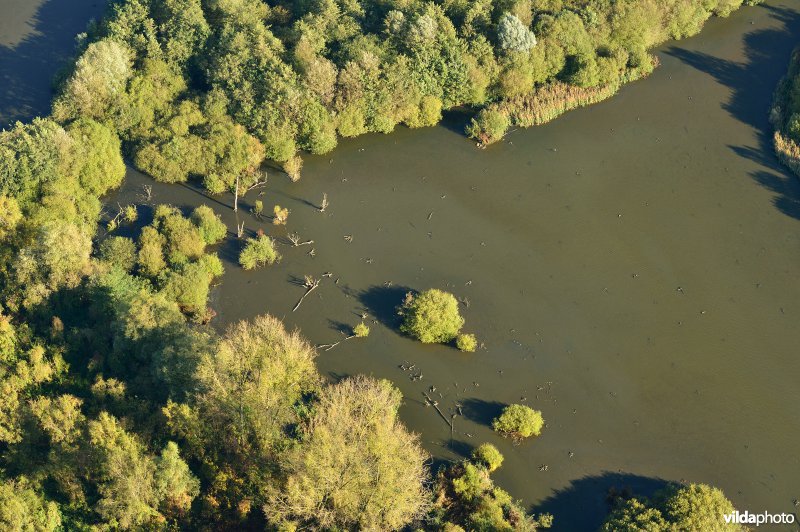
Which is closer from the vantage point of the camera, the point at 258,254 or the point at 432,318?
the point at 432,318

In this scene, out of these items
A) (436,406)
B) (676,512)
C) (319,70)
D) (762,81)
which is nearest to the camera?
(676,512)

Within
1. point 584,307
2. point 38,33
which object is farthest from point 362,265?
point 38,33

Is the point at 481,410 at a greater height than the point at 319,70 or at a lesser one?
lesser

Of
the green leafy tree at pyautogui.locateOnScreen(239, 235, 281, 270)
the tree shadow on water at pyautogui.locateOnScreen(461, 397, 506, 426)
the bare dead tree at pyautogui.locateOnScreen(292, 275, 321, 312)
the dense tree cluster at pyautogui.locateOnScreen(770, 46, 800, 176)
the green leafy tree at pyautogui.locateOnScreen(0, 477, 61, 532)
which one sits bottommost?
the green leafy tree at pyautogui.locateOnScreen(0, 477, 61, 532)

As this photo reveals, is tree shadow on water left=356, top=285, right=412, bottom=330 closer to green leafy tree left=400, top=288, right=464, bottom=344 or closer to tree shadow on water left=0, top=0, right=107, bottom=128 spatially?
green leafy tree left=400, top=288, right=464, bottom=344

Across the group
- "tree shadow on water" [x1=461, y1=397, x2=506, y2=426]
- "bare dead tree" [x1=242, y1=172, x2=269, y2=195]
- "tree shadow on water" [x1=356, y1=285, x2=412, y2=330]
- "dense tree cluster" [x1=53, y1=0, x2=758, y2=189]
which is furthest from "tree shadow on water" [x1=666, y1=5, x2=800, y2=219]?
"bare dead tree" [x1=242, y1=172, x2=269, y2=195]

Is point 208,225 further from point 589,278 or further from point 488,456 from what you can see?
point 589,278

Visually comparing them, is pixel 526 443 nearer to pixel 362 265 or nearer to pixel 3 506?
pixel 362 265

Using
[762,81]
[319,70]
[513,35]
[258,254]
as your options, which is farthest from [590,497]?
[762,81]
